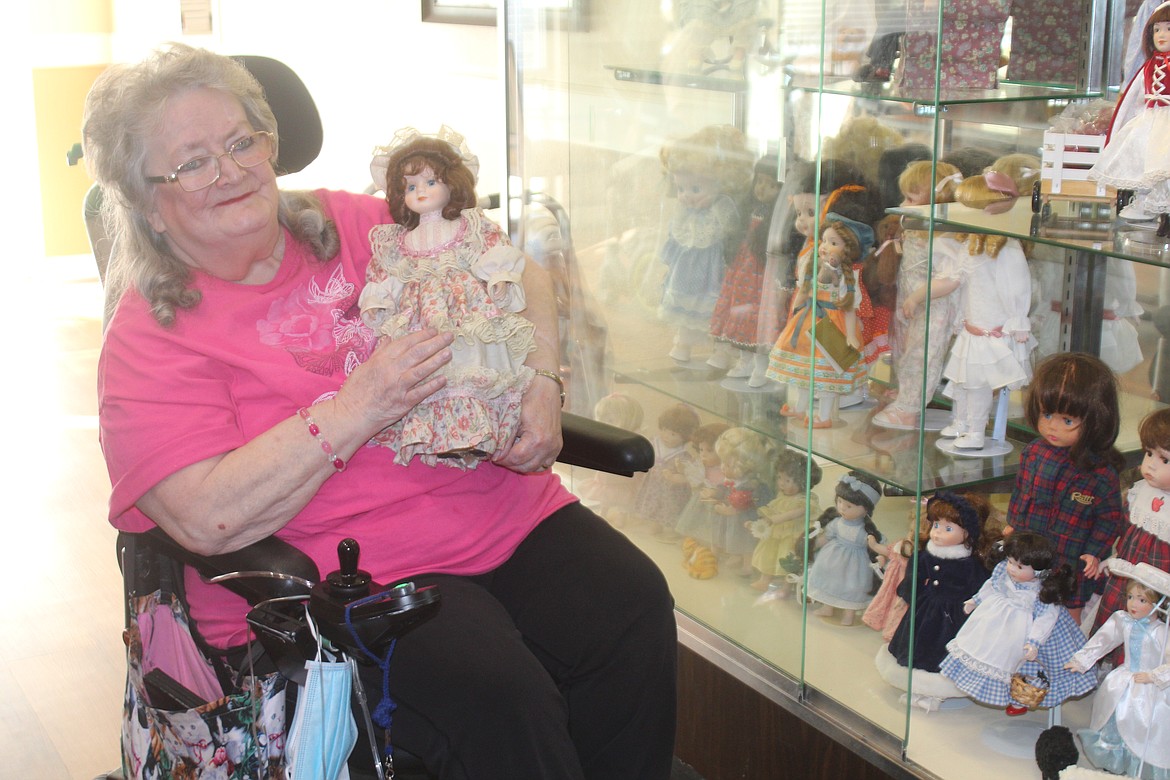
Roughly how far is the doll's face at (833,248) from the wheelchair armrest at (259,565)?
0.87 metres

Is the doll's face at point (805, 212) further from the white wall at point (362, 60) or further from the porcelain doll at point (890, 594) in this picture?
the white wall at point (362, 60)

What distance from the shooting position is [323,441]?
59.5 inches

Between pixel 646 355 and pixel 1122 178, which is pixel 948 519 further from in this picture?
pixel 646 355

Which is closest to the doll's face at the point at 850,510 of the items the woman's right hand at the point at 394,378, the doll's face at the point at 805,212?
the doll's face at the point at 805,212

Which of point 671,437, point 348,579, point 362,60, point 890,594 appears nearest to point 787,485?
point 890,594

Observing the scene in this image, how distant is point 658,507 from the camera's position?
7.59ft

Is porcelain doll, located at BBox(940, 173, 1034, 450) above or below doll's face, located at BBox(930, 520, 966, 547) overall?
above

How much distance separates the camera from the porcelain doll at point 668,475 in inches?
87.5

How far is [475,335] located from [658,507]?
806mm

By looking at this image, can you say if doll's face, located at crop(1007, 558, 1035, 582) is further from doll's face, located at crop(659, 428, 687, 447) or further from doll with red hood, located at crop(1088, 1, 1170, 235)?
doll's face, located at crop(659, 428, 687, 447)

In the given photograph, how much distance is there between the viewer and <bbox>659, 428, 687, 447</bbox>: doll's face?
2.24 metres

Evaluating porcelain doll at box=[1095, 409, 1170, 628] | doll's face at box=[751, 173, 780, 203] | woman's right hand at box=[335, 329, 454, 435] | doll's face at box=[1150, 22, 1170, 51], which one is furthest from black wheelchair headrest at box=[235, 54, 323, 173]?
porcelain doll at box=[1095, 409, 1170, 628]

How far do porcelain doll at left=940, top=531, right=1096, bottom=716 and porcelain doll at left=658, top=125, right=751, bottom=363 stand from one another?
71cm

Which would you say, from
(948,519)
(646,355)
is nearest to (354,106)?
(646,355)
